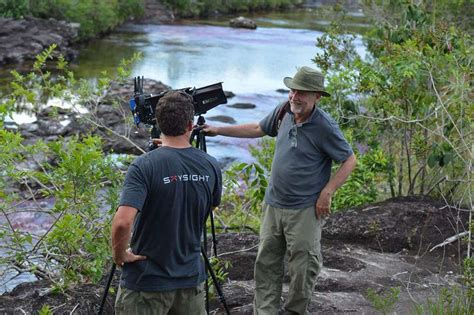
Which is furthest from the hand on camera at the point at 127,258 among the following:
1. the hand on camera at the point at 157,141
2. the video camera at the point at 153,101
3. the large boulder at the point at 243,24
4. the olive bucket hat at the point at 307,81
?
the large boulder at the point at 243,24

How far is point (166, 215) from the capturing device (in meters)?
3.51

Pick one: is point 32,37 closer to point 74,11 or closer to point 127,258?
point 74,11

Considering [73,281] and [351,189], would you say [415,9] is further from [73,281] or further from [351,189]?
[73,281]

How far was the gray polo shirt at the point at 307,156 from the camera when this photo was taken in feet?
14.8

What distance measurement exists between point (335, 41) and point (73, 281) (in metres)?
4.70

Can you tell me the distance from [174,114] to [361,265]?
9.69ft

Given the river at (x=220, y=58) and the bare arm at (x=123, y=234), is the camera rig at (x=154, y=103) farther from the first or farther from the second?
the river at (x=220, y=58)

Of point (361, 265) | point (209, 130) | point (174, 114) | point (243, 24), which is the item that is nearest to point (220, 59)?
point (243, 24)

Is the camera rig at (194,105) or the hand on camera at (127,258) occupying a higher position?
the camera rig at (194,105)

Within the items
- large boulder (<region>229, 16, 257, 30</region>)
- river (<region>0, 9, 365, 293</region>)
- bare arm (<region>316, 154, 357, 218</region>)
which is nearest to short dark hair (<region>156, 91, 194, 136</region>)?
bare arm (<region>316, 154, 357, 218</region>)

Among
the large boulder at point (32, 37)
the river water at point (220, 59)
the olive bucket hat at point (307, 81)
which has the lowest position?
the river water at point (220, 59)

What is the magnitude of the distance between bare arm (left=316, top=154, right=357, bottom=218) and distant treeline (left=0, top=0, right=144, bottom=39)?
845 inches

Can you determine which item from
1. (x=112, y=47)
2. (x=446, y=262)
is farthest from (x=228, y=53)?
(x=446, y=262)

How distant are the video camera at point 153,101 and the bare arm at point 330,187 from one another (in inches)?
30.6
